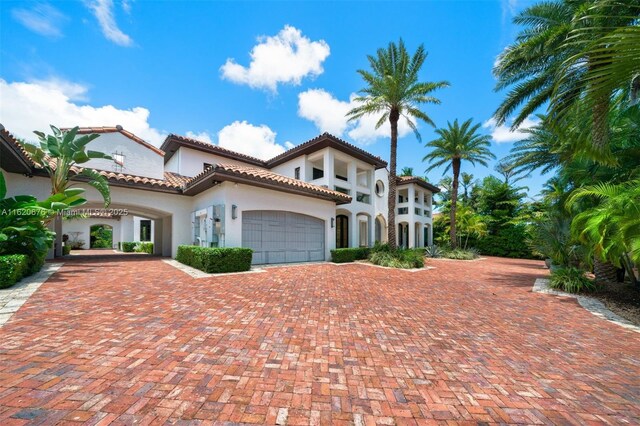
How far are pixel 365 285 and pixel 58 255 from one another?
19018 mm

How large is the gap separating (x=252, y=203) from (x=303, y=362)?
9.81 m

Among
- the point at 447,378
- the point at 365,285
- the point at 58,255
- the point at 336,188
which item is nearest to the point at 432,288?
the point at 365,285

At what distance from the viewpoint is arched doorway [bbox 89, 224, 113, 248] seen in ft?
97.0

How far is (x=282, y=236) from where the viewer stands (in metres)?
14.0

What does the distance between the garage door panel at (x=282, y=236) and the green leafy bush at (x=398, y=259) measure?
136 inches

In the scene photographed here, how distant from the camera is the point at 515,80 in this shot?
1229 cm

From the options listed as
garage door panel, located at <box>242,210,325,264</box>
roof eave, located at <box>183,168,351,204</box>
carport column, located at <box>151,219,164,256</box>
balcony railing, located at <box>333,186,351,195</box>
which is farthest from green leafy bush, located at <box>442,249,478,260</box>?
carport column, located at <box>151,219,164,256</box>

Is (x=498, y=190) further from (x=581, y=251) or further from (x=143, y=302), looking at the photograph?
(x=143, y=302)

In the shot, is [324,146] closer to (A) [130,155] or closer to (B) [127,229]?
(A) [130,155]

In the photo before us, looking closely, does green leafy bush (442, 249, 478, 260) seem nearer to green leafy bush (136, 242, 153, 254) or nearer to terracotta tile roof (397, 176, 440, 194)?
terracotta tile roof (397, 176, 440, 194)

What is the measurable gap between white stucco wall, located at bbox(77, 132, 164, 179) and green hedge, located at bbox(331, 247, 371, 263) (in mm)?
12054

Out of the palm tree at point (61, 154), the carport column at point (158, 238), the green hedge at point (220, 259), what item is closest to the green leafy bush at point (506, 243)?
the green hedge at point (220, 259)

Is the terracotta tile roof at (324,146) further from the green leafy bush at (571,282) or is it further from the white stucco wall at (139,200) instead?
the green leafy bush at (571,282)

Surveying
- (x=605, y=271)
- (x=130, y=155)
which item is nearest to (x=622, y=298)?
(x=605, y=271)
